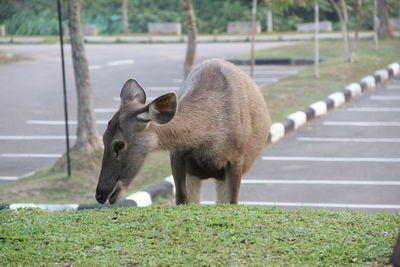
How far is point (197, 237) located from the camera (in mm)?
4688

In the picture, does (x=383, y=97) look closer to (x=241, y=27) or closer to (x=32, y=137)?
(x=32, y=137)

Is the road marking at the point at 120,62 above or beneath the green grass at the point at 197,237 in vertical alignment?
beneath

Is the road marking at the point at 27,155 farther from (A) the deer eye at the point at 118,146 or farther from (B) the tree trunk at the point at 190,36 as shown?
(A) the deer eye at the point at 118,146

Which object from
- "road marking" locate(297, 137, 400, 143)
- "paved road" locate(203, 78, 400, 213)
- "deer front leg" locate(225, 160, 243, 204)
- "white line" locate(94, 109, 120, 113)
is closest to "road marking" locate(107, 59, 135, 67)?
"white line" locate(94, 109, 120, 113)

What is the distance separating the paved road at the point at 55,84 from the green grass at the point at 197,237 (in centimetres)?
477

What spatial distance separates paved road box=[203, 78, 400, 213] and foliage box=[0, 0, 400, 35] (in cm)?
1757

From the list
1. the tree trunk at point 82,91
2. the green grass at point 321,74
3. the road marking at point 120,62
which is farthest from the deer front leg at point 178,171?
the road marking at point 120,62

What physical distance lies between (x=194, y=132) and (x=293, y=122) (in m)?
6.39

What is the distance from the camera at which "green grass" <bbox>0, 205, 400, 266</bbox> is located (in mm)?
4320

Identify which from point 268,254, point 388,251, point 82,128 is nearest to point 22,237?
point 268,254

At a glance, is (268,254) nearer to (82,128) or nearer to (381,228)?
(381,228)

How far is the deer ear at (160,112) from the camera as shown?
17.1ft

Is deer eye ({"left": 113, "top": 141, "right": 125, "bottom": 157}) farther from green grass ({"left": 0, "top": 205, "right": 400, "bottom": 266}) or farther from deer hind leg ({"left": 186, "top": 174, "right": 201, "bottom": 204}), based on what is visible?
deer hind leg ({"left": 186, "top": 174, "right": 201, "bottom": 204})

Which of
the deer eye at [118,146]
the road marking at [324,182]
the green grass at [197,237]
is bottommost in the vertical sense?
the road marking at [324,182]
